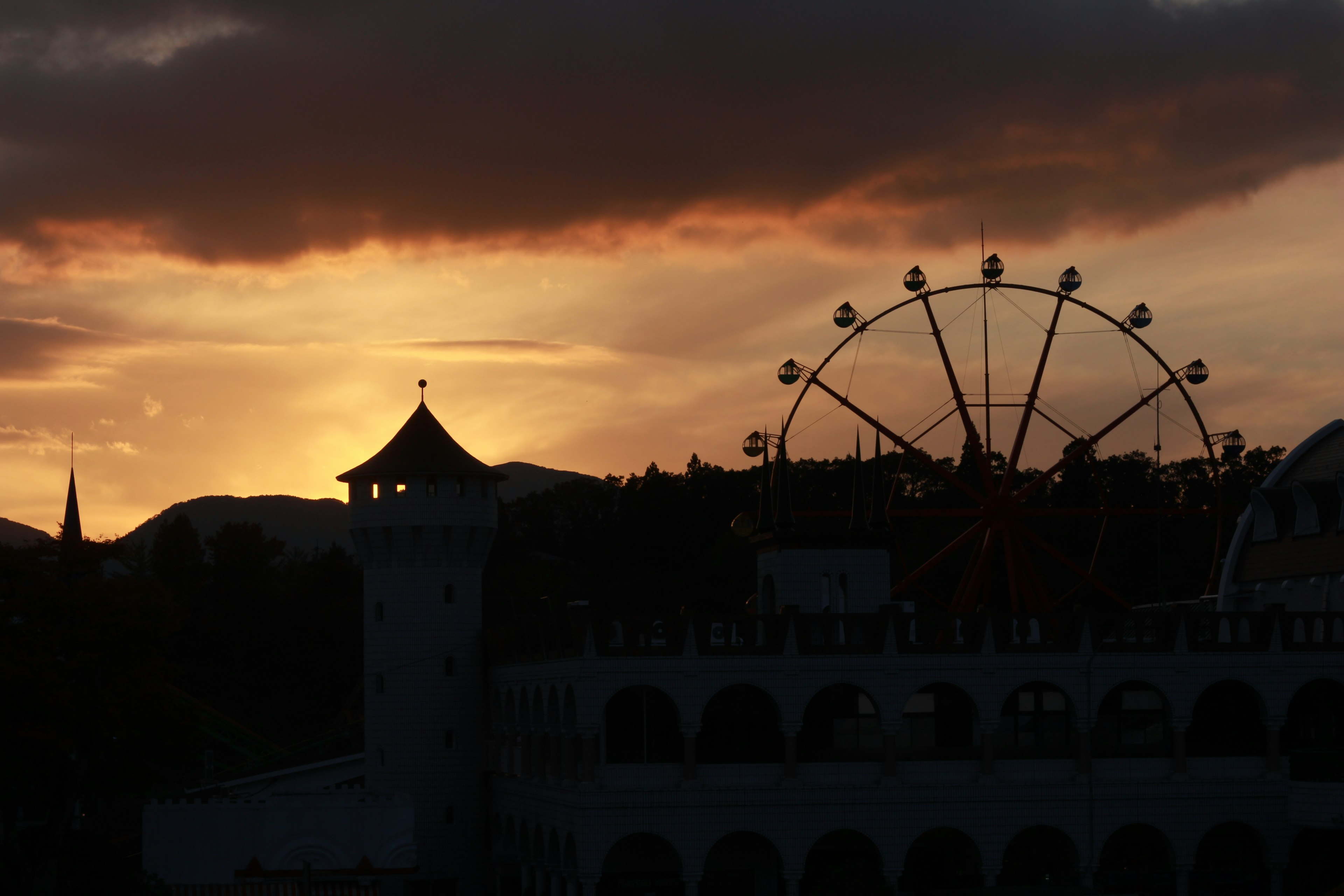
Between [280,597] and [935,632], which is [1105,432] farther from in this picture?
[280,597]

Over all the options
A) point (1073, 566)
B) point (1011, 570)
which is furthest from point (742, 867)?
point (1073, 566)

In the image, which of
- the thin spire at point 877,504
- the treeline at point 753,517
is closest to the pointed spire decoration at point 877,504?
the thin spire at point 877,504

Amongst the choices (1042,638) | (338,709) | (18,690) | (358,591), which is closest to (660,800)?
(1042,638)

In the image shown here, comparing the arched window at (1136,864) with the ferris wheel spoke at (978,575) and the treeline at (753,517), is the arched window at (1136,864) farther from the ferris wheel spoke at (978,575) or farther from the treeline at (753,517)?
the treeline at (753,517)

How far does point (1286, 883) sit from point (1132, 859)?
483 centimetres

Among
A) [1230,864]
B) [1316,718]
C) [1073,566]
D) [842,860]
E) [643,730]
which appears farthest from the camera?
[1073,566]

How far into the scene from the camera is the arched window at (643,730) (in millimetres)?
58156

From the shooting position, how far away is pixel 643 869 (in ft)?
185

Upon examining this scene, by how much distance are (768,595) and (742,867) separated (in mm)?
10390

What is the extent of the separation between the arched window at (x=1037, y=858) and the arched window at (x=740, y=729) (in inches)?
322

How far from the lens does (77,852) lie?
66875mm

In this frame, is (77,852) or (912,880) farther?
(77,852)

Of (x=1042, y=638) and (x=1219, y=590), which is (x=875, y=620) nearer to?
(x=1042, y=638)

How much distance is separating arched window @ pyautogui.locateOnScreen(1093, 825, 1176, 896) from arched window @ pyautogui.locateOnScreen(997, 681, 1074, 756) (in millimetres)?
3575
